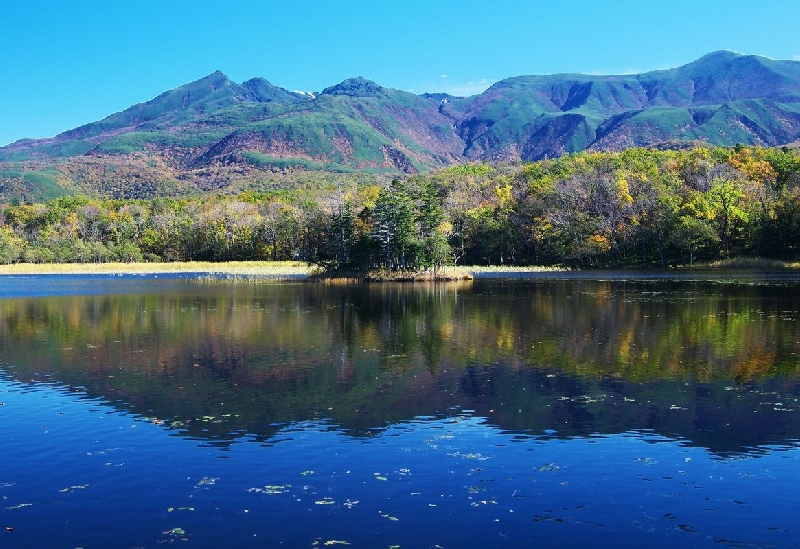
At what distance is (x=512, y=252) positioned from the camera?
132m

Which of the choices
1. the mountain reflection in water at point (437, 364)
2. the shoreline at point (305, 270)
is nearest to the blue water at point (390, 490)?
the mountain reflection in water at point (437, 364)

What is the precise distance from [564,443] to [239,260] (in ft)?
449

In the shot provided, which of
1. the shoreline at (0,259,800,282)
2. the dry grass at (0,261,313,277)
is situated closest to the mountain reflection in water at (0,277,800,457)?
the shoreline at (0,259,800,282)

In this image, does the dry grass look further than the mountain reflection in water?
Yes

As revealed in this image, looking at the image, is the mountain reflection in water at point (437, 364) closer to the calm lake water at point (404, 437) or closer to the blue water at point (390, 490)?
the calm lake water at point (404, 437)

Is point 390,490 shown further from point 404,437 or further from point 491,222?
point 491,222

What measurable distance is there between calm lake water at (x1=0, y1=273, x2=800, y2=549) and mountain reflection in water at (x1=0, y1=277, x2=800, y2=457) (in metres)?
0.16

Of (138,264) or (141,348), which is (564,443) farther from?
(138,264)

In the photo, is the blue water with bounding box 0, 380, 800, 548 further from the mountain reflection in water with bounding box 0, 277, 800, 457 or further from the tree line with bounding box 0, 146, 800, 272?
the tree line with bounding box 0, 146, 800, 272

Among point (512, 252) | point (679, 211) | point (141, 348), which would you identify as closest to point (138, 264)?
point (512, 252)

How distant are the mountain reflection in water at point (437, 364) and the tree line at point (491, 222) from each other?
132 ft

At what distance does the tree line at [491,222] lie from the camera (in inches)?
3898

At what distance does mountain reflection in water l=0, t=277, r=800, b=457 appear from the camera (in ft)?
67.9

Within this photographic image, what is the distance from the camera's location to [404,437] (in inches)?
741
